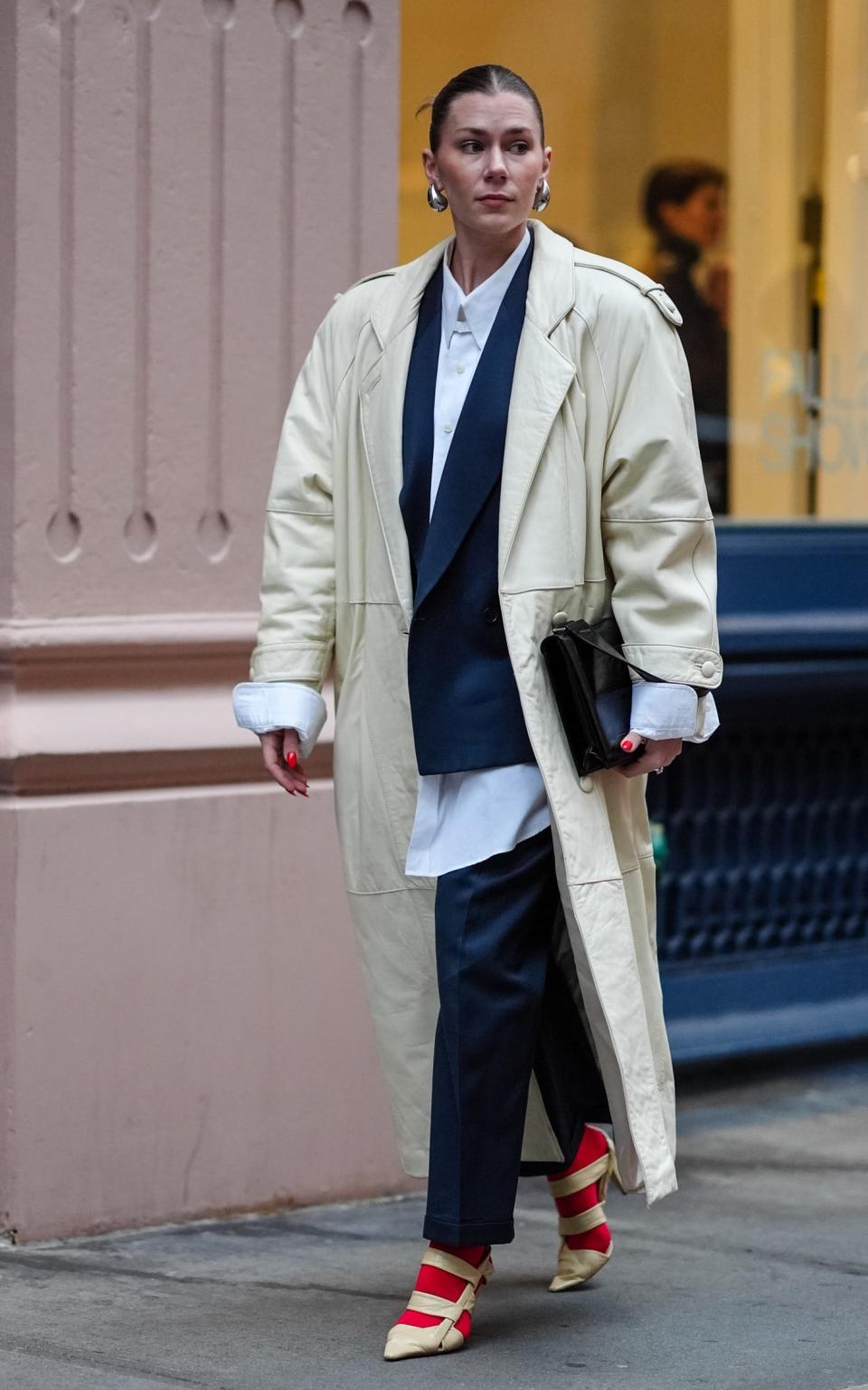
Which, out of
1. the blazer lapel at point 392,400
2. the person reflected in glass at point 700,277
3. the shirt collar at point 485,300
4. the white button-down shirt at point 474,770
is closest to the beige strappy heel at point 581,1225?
the white button-down shirt at point 474,770

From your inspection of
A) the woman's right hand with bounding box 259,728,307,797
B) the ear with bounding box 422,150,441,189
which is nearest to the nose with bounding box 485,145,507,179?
the ear with bounding box 422,150,441,189

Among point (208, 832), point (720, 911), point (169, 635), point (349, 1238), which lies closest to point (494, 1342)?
point (349, 1238)

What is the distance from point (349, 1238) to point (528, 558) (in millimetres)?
1632

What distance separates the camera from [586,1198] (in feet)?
13.6

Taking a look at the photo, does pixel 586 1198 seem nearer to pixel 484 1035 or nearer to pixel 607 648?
pixel 484 1035

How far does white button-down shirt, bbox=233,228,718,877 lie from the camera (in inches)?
148

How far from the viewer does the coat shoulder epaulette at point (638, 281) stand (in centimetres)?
388

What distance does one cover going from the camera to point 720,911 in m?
6.35

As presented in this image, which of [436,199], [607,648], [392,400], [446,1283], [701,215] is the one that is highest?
[701,215]

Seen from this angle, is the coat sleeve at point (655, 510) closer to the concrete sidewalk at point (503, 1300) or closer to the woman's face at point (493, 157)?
the woman's face at point (493, 157)

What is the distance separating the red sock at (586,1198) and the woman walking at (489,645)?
0.41 feet

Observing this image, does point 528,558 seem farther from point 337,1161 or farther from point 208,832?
point 337,1161

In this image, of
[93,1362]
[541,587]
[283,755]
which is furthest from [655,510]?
[93,1362]

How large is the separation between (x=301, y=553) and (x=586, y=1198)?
1.28m
